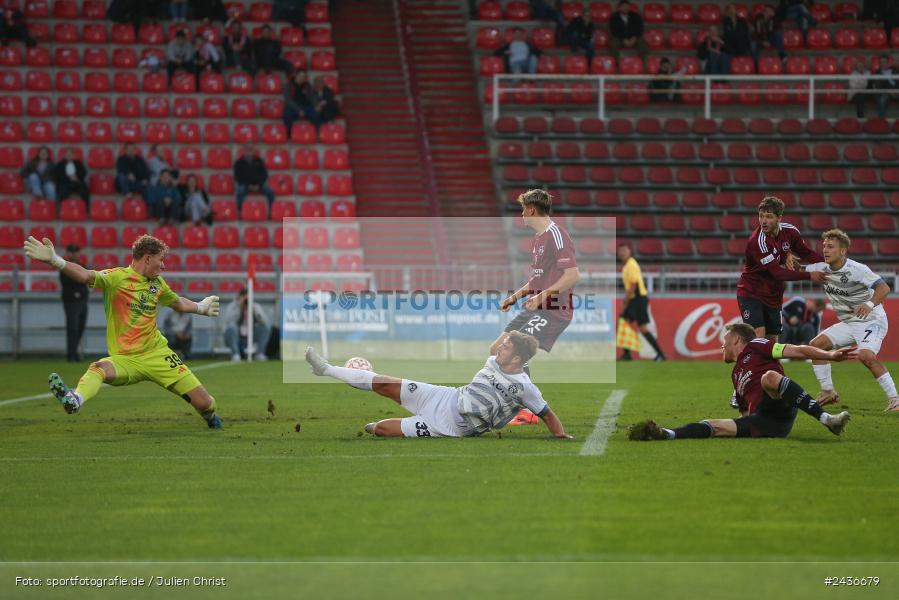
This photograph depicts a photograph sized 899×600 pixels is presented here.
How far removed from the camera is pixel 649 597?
19.2 ft

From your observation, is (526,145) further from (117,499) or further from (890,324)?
(117,499)

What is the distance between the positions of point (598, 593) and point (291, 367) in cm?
1879

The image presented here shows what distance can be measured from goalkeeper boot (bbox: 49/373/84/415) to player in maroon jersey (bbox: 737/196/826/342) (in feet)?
22.0

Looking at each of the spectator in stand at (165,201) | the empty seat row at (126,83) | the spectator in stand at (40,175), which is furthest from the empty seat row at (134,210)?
the empty seat row at (126,83)

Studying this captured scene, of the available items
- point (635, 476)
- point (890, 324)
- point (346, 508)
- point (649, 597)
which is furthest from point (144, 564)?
point (890, 324)

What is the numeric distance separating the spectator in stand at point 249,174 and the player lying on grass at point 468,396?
20.0 metres

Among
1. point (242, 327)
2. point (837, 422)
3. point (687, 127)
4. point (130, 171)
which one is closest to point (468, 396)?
point (837, 422)

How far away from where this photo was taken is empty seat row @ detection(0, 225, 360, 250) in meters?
30.3

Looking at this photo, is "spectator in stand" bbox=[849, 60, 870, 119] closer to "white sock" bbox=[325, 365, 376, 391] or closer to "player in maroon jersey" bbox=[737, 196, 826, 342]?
"player in maroon jersey" bbox=[737, 196, 826, 342]

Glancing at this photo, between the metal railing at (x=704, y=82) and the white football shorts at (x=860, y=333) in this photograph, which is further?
the metal railing at (x=704, y=82)

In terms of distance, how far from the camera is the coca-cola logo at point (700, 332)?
27219mm

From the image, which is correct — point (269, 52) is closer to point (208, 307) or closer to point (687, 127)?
point (687, 127)

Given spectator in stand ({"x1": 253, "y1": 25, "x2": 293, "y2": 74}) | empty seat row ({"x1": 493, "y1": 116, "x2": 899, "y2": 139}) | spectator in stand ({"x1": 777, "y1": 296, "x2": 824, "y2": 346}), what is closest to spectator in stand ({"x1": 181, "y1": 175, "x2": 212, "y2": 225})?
spectator in stand ({"x1": 253, "y1": 25, "x2": 293, "y2": 74})

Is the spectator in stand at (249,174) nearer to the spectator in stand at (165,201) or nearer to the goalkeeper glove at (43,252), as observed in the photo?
the spectator in stand at (165,201)
